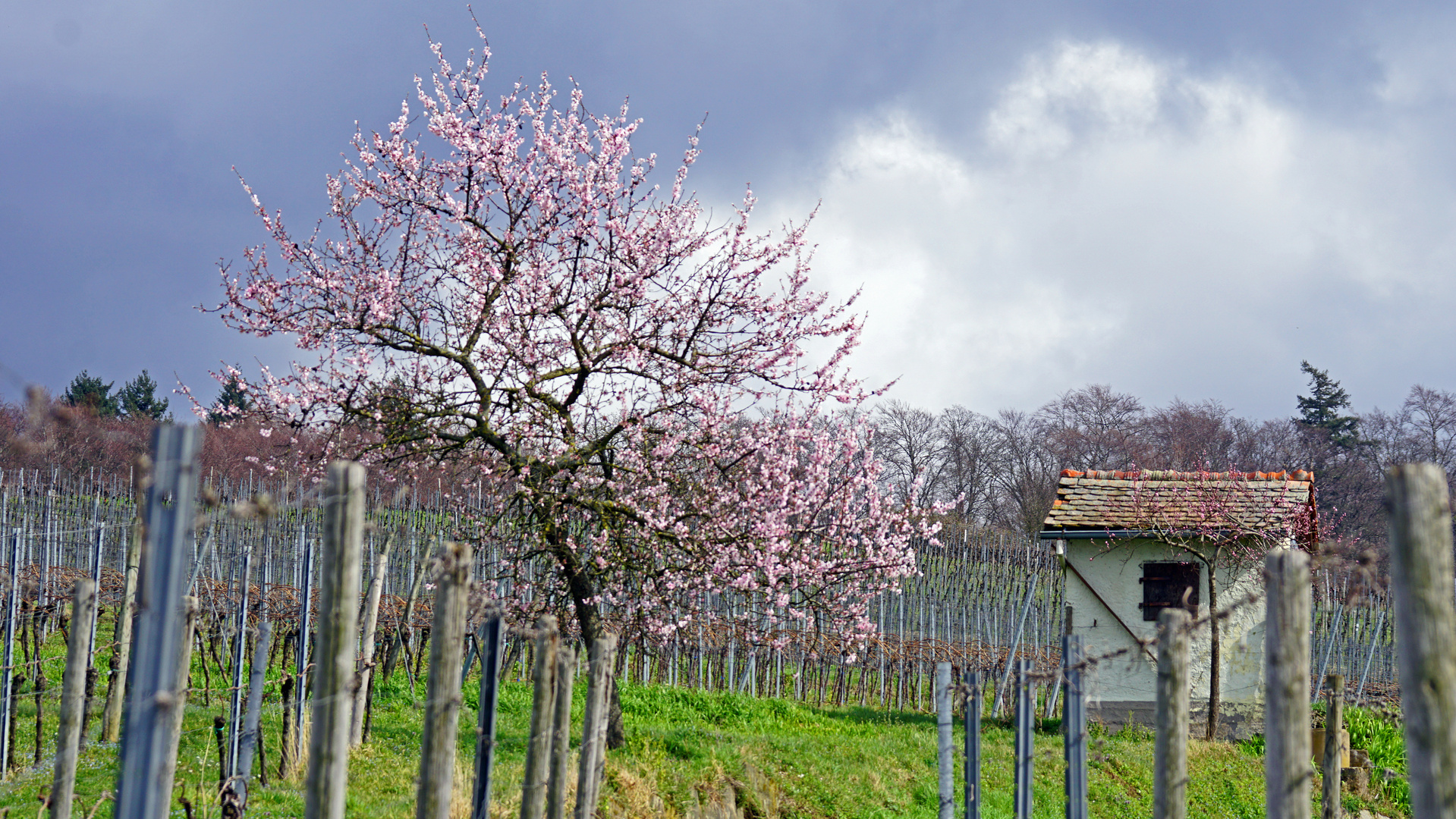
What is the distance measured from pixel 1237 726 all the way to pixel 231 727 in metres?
12.1

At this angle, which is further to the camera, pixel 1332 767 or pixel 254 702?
pixel 1332 767

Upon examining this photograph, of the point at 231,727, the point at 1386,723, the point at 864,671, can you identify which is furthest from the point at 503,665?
the point at 1386,723

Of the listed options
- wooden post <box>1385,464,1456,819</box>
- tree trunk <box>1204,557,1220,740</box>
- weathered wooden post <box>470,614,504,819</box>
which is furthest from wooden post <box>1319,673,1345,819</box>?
weathered wooden post <box>470,614,504,819</box>

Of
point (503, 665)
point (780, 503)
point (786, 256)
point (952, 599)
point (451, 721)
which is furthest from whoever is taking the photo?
point (952, 599)

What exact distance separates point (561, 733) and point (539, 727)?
25 cm

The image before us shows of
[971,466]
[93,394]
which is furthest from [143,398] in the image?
[971,466]

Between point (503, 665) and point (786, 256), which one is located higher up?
point (786, 256)

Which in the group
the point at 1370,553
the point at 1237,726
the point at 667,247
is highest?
the point at 667,247

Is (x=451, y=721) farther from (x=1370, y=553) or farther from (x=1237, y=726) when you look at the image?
(x=1237, y=726)

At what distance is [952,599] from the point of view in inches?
773

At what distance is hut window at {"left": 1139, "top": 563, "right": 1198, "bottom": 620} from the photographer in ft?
46.4

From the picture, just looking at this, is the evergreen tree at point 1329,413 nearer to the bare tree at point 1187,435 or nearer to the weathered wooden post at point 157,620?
the bare tree at point 1187,435

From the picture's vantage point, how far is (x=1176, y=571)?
560 inches

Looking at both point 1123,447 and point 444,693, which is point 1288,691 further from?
point 1123,447
